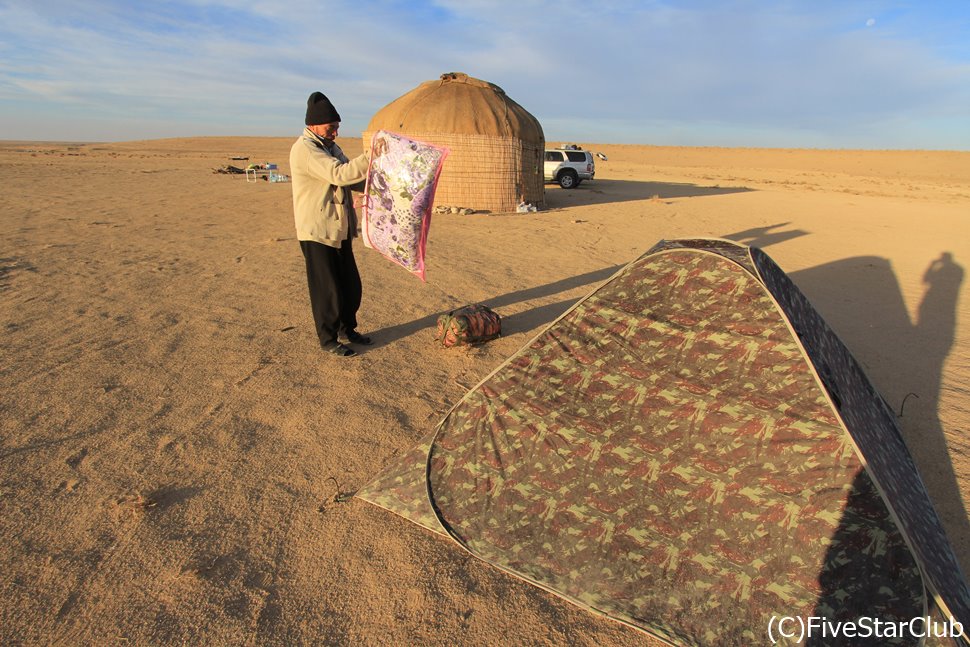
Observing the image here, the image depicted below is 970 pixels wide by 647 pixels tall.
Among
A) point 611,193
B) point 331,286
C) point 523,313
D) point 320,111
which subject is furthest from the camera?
point 611,193

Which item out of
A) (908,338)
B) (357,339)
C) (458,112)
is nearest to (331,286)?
(357,339)

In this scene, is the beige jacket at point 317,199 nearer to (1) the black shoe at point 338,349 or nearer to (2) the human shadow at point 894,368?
(1) the black shoe at point 338,349

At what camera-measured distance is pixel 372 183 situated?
3721mm

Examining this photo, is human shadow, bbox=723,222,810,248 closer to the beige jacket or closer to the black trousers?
the black trousers

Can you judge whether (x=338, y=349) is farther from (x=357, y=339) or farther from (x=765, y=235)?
(x=765, y=235)

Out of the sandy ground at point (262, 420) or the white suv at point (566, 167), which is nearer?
the sandy ground at point (262, 420)

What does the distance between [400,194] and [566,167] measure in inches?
712

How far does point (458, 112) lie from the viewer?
12680 mm

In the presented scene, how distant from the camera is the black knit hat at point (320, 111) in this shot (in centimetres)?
396

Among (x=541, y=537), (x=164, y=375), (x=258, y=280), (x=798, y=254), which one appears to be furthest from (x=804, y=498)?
(x=798, y=254)

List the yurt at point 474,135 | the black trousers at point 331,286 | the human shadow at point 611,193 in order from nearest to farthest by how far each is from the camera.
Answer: the black trousers at point 331,286 < the yurt at point 474,135 < the human shadow at point 611,193

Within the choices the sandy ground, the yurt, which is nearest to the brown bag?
the sandy ground

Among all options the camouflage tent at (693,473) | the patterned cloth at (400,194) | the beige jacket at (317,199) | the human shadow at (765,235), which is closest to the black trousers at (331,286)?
the beige jacket at (317,199)

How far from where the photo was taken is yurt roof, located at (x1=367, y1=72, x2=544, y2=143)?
12.6 meters
